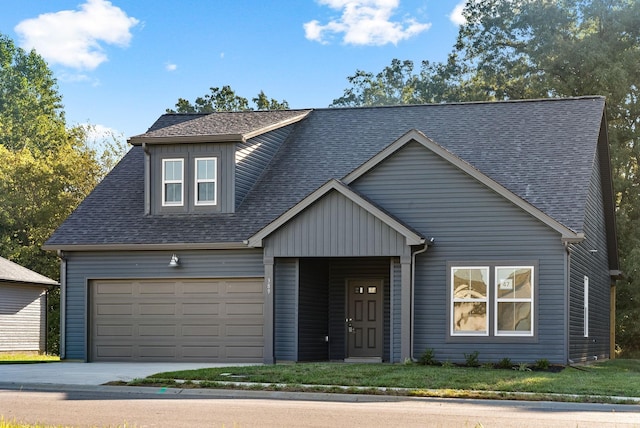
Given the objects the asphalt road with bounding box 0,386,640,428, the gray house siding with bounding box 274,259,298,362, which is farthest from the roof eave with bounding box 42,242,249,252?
the asphalt road with bounding box 0,386,640,428

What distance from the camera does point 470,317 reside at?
24453mm

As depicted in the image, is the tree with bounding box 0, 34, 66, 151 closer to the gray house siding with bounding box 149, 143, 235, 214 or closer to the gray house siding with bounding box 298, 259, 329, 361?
the gray house siding with bounding box 149, 143, 235, 214

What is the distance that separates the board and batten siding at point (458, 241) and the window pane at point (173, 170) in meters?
5.45

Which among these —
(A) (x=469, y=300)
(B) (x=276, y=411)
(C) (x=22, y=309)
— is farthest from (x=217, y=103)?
(B) (x=276, y=411)

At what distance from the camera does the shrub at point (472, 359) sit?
23769mm

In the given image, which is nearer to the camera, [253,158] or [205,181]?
[205,181]

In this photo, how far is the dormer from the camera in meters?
27.6

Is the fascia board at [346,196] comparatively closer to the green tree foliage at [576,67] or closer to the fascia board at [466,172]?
the fascia board at [466,172]

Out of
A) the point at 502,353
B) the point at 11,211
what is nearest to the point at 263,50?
the point at 11,211

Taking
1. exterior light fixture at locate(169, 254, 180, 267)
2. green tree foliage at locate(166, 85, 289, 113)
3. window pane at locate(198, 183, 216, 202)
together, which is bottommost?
exterior light fixture at locate(169, 254, 180, 267)

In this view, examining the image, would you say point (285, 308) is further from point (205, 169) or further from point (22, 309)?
point (22, 309)

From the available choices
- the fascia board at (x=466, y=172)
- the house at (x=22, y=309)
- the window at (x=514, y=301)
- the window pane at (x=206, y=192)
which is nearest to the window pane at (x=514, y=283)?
the window at (x=514, y=301)

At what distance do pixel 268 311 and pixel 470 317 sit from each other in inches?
200

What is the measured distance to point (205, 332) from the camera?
26.7m
